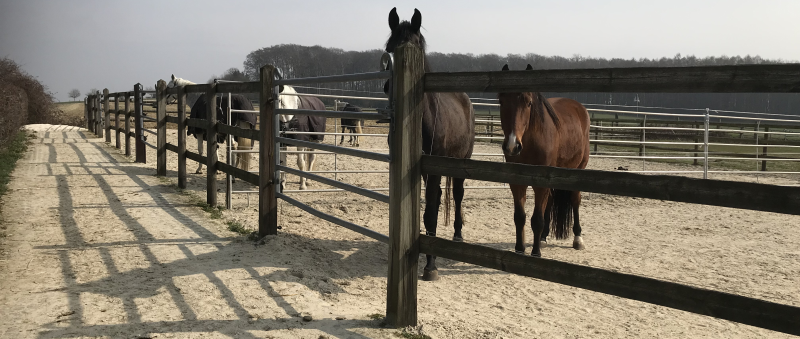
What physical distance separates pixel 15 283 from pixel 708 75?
151 inches

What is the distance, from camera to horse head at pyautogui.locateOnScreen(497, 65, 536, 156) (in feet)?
13.0

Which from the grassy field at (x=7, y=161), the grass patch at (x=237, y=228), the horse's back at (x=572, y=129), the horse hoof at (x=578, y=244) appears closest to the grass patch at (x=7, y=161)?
the grassy field at (x=7, y=161)

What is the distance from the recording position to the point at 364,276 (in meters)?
4.04

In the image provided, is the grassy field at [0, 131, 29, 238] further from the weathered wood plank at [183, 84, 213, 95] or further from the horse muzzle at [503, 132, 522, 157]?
the horse muzzle at [503, 132, 522, 157]

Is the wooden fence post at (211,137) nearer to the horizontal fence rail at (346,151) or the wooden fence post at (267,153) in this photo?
the wooden fence post at (267,153)

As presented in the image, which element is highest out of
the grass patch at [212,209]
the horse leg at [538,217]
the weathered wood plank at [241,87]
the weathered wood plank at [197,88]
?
the weathered wood plank at [197,88]

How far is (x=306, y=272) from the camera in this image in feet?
12.7

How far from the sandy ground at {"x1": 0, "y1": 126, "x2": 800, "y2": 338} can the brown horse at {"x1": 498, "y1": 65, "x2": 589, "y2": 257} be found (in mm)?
374

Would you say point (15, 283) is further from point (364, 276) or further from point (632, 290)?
point (632, 290)

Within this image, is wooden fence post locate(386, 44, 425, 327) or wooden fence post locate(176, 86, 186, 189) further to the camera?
wooden fence post locate(176, 86, 186, 189)

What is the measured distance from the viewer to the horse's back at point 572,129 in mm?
5121

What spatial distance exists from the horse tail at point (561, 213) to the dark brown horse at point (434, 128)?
91 centimetres

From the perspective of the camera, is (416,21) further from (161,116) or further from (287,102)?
(161,116)

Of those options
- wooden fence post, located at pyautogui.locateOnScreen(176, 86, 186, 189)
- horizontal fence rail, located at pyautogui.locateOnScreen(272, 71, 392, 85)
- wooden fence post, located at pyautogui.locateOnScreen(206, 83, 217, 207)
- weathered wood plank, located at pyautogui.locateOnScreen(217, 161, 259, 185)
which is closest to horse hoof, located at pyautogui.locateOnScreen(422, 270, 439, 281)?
horizontal fence rail, located at pyautogui.locateOnScreen(272, 71, 392, 85)
